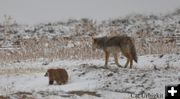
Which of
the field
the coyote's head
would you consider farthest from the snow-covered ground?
the coyote's head

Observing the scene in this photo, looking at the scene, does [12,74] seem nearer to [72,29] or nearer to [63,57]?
[63,57]

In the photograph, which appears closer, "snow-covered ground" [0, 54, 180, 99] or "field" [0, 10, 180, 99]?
"snow-covered ground" [0, 54, 180, 99]

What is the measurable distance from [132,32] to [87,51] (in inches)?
414

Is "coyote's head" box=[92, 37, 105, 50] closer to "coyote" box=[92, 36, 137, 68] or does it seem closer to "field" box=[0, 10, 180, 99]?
"coyote" box=[92, 36, 137, 68]

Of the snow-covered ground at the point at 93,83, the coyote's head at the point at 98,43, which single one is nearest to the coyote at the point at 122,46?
the coyote's head at the point at 98,43

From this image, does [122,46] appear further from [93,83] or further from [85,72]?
[93,83]

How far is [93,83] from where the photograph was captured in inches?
429

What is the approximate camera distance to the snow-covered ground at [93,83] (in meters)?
9.56

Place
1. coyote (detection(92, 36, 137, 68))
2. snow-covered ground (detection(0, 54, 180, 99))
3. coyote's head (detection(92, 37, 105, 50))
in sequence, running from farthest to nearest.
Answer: coyote's head (detection(92, 37, 105, 50)) → coyote (detection(92, 36, 137, 68)) → snow-covered ground (detection(0, 54, 180, 99))

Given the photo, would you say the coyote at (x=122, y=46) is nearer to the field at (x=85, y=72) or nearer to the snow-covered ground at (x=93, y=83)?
the field at (x=85, y=72)

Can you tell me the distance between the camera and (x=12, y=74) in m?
13.3

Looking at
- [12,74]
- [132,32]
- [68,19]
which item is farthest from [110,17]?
[12,74]

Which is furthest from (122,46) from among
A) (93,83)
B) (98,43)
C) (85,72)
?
(93,83)

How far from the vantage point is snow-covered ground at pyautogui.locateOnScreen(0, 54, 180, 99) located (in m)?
9.56
